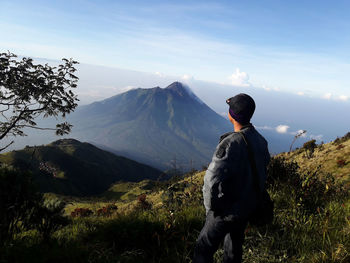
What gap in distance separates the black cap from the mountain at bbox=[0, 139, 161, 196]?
276 ft

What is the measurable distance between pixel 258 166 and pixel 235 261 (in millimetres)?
1517

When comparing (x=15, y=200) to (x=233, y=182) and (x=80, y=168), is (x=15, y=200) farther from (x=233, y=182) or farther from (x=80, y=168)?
(x=80, y=168)

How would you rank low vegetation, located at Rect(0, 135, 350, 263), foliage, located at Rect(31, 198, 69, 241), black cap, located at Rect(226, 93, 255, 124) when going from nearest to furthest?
black cap, located at Rect(226, 93, 255, 124) → low vegetation, located at Rect(0, 135, 350, 263) → foliage, located at Rect(31, 198, 69, 241)

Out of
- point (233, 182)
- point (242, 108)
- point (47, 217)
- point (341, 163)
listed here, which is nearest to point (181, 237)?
point (233, 182)

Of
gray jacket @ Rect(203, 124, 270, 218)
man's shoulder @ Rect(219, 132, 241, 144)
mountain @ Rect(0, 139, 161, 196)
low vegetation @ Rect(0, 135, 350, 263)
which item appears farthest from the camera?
mountain @ Rect(0, 139, 161, 196)

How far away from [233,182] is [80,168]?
125 meters

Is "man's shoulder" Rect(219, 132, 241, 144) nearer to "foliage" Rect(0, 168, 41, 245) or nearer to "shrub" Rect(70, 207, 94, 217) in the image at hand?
"foliage" Rect(0, 168, 41, 245)

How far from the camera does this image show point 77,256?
3531 millimetres

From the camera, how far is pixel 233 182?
Answer: 306cm

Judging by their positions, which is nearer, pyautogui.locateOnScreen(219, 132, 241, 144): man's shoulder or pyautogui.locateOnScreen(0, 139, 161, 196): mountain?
pyautogui.locateOnScreen(219, 132, 241, 144): man's shoulder

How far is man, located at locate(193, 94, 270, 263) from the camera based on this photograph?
295 cm

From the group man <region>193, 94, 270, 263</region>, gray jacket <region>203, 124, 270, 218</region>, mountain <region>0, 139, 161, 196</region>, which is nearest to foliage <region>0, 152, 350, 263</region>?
man <region>193, 94, 270, 263</region>

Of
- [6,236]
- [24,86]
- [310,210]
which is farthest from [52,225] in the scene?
[24,86]

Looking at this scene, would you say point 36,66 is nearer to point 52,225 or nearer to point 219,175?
point 52,225
